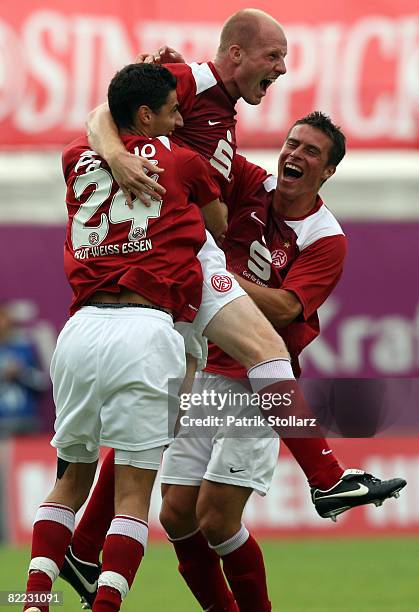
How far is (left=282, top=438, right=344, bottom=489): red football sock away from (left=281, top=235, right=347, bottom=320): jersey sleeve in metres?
0.90

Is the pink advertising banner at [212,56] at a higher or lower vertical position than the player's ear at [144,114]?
higher

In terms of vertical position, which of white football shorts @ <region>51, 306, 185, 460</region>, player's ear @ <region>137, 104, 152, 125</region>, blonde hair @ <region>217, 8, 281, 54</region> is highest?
blonde hair @ <region>217, 8, 281, 54</region>

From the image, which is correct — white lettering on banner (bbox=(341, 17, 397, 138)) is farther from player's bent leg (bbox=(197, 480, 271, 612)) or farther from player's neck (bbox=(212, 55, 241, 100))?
player's bent leg (bbox=(197, 480, 271, 612))

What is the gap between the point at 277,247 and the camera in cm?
656

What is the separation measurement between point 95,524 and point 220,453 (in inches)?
28.1

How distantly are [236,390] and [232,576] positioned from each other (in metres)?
0.89

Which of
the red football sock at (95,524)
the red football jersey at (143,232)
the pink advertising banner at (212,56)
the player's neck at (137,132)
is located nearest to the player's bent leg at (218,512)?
the red football sock at (95,524)

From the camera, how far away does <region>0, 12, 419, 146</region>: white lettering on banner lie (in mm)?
11109

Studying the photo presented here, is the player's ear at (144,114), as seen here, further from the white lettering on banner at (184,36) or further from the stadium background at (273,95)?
the white lettering on banner at (184,36)

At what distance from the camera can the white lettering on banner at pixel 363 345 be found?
12.2m

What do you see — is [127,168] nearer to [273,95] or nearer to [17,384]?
[273,95]

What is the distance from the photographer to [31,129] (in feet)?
36.8

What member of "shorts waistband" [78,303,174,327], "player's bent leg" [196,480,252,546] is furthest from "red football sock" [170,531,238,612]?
"shorts waistband" [78,303,174,327]

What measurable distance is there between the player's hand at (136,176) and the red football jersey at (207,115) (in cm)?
61
